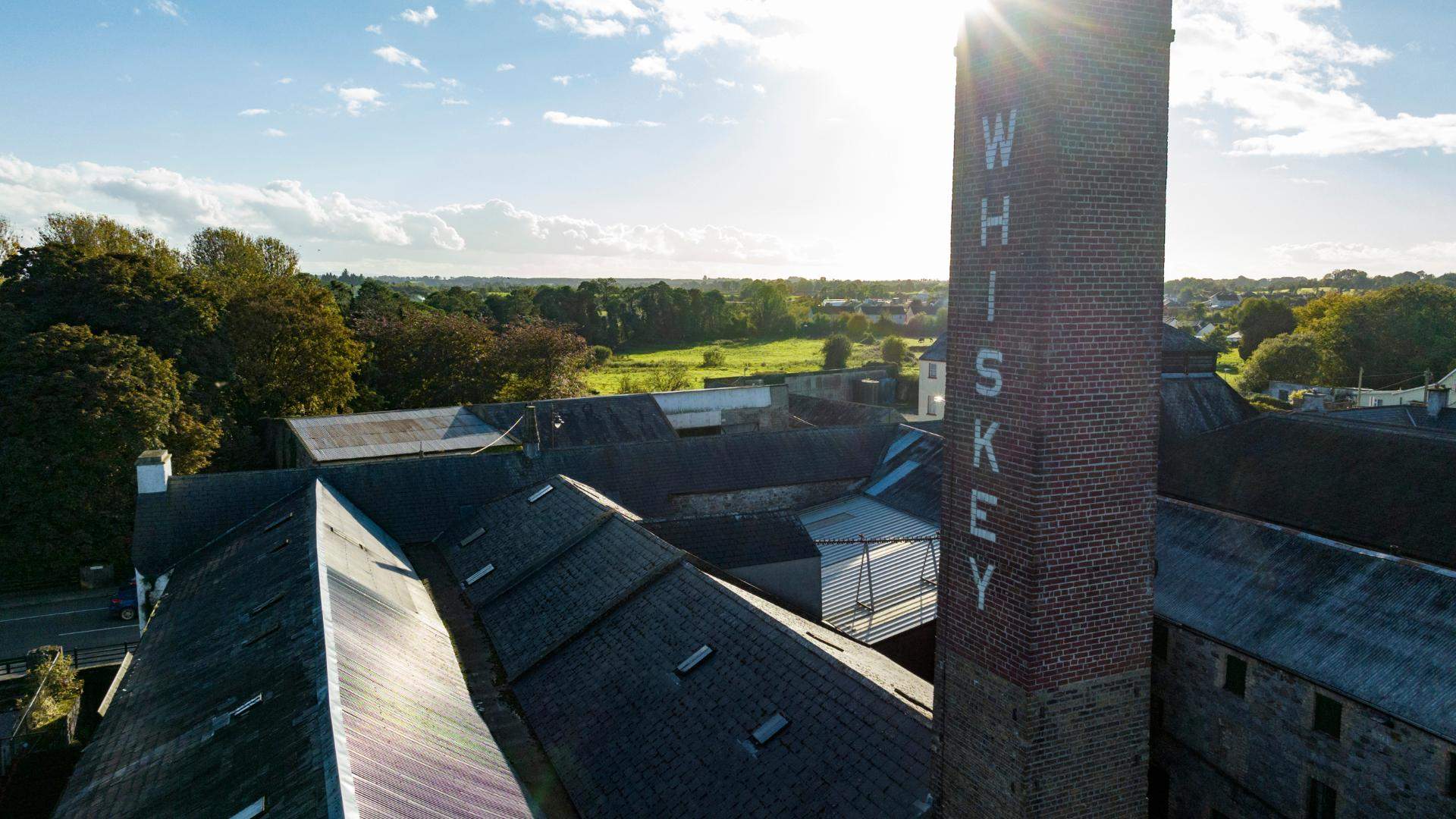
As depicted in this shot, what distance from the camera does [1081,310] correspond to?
8711 mm

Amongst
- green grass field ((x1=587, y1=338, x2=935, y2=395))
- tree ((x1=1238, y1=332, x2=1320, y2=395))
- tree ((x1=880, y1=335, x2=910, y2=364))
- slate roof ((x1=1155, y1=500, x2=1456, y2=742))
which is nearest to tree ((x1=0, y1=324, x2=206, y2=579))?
slate roof ((x1=1155, y1=500, x2=1456, y2=742))

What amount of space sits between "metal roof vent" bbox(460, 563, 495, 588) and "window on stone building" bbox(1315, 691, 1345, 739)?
623 inches

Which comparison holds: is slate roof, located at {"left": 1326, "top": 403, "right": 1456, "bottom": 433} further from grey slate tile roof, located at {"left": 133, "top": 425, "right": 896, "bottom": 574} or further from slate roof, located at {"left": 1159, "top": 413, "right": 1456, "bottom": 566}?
grey slate tile roof, located at {"left": 133, "top": 425, "right": 896, "bottom": 574}

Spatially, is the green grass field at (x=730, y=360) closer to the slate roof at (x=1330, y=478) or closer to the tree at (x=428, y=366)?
the tree at (x=428, y=366)

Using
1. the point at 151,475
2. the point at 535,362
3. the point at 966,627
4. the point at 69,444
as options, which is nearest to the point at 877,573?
the point at 966,627

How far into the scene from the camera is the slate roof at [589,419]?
112 feet

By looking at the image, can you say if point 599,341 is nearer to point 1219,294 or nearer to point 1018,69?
point 1018,69

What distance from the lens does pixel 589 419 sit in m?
35.1

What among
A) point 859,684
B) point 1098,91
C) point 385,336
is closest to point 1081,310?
point 1098,91

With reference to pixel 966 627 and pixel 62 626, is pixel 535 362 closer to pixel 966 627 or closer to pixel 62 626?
pixel 62 626

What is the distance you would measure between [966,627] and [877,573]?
11227mm

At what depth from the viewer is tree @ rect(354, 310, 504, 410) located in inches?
1766

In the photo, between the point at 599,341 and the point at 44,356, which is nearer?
the point at 44,356

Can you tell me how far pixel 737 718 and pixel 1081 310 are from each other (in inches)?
279
